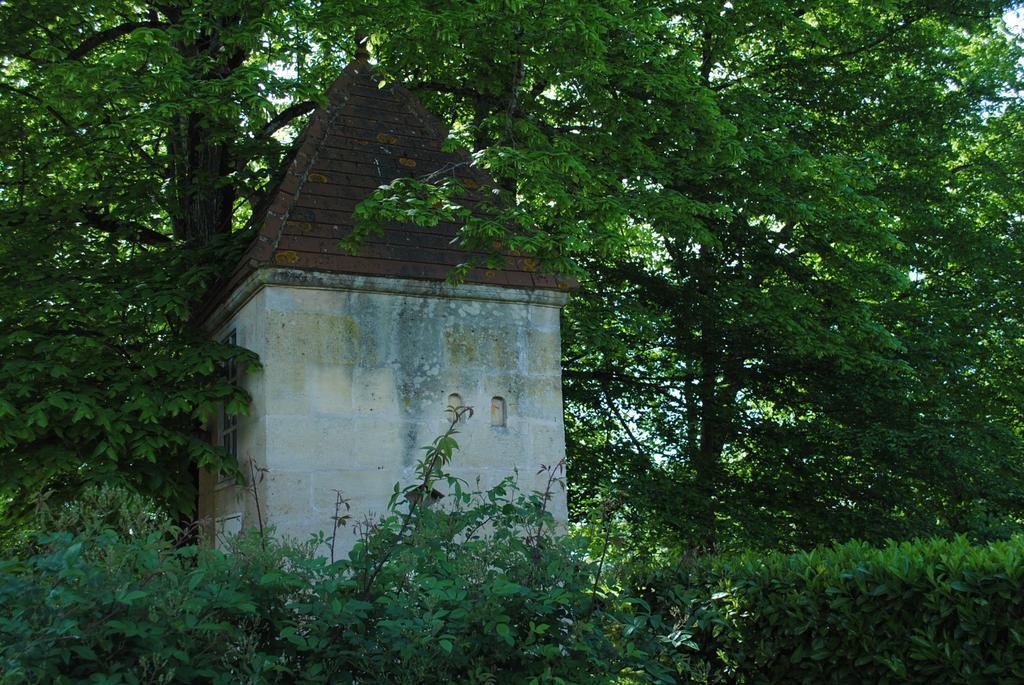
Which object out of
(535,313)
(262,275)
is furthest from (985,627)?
(262,275)

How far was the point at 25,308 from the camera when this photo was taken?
1016 centimetres

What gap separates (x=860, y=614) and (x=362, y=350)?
475cm

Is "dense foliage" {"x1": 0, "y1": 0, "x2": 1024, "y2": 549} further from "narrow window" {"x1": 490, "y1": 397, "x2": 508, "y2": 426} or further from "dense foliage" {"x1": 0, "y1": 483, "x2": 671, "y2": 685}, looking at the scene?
"dense foliage" {"x1": 0, "y1": 483, "x2": 671, "y2": 685}

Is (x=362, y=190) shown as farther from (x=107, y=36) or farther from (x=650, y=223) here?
(x=107, y=36)

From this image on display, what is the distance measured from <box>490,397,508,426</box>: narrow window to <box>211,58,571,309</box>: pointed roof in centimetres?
111

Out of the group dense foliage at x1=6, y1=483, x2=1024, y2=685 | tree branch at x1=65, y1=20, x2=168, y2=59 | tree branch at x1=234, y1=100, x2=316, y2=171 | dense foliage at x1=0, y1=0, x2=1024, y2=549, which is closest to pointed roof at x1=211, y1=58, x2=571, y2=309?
dense foliage at x1=0, y1=0, x2=1024, y2=549

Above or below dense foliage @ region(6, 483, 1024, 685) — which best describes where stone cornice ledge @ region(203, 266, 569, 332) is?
above

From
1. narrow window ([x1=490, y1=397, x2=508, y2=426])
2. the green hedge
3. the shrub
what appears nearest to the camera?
the shrub

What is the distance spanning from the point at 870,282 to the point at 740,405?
330 centimetres

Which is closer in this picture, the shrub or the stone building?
the shrub

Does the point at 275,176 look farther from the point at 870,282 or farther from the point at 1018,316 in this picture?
the point at 1018,316

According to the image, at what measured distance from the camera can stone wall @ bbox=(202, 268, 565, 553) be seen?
866 cm

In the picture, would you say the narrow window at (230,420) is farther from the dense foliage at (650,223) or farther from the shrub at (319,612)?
the shrub at (319,612)

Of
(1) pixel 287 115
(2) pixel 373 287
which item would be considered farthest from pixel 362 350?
(1) pixel 287 115
